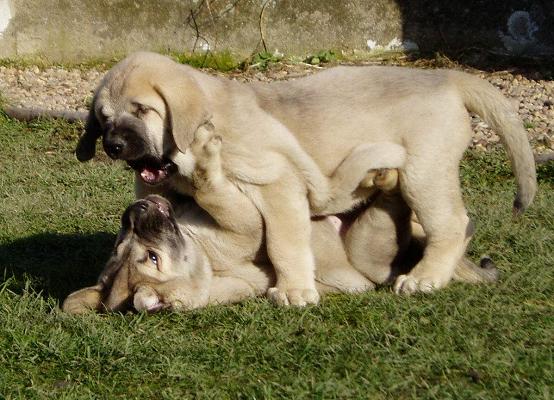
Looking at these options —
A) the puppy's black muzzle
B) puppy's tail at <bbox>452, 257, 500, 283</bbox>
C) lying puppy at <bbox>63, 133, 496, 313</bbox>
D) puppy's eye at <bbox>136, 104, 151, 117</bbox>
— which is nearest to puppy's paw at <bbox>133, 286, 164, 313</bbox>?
lying puppy at <bbox>63, 133, 496, 313</bbox>

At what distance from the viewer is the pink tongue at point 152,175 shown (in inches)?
204

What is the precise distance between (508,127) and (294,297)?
157cm

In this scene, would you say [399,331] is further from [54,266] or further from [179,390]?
[54,266]

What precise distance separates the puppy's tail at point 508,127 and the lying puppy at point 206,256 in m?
0.51

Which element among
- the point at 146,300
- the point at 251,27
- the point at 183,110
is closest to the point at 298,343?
the point at 146,300

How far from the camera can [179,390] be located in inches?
166

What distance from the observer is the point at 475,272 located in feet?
18.1

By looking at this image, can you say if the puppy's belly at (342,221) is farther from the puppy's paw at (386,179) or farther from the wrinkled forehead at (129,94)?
the wrinkled forehead at (129,94)

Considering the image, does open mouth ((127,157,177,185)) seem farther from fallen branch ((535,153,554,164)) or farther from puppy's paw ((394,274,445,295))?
fallen branch ((535,153,554,164))

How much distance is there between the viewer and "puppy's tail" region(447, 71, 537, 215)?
17.9 ft

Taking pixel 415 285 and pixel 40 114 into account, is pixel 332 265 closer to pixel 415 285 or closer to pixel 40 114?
pixel 415 285

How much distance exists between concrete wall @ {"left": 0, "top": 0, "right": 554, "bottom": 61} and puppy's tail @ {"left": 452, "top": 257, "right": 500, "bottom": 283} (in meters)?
5.08

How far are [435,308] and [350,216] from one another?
110cm

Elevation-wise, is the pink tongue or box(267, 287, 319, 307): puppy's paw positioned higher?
the pink tongue
